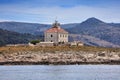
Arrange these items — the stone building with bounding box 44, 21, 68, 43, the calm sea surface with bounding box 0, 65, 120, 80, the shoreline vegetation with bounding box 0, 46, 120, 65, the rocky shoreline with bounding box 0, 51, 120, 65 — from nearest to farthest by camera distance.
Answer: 1. the calm sea surface with bounding box 0, 65, 120, 80
2. the rocky shoreline with bounding box 0, 51, 120, 65
3. the shoreline vegetation with bounding box 0, 46, 120, 65
4. the stone building with bounding box 44, 21, 68, 43

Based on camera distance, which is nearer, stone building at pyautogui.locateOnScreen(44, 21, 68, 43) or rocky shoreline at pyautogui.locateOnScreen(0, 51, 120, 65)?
rocky shoreline at pyautogui.locateOnScreen(0, 51, 120, 65)

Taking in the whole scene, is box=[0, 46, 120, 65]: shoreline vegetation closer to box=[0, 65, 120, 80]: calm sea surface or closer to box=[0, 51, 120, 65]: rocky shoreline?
box=[0, 51, 120, 65]: rocky shoreline

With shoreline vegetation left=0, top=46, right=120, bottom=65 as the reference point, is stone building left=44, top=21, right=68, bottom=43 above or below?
above

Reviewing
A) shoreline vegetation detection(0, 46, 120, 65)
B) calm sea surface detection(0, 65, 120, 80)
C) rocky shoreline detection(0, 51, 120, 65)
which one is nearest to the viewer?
calm sea surface detection(0, 65, 120, 80)

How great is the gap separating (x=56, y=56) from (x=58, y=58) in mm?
2301

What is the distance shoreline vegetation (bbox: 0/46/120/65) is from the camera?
149 metres

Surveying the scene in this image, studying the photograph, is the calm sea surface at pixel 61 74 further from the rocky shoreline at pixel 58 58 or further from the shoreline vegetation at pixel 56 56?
the shoreline vegetation at pixel 56 56

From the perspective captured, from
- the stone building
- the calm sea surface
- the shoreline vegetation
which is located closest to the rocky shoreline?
the shoreline vegetation

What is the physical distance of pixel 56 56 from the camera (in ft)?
507

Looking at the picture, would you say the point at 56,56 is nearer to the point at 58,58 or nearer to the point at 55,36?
the point at 58,58

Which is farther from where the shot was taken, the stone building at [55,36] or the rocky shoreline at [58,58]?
the stone building at [55,36]

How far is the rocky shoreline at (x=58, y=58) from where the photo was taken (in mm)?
148625

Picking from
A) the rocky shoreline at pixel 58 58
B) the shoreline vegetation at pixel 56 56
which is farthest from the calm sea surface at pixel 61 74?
the shoreline vegetation at pixel 56 56

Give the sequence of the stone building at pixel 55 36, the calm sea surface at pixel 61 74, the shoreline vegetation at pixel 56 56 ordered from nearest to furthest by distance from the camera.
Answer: the calm sea surface at pixel 61 74 < the shoreline vegetation at pixel 56 56 < the stone building at pixel 55 36
